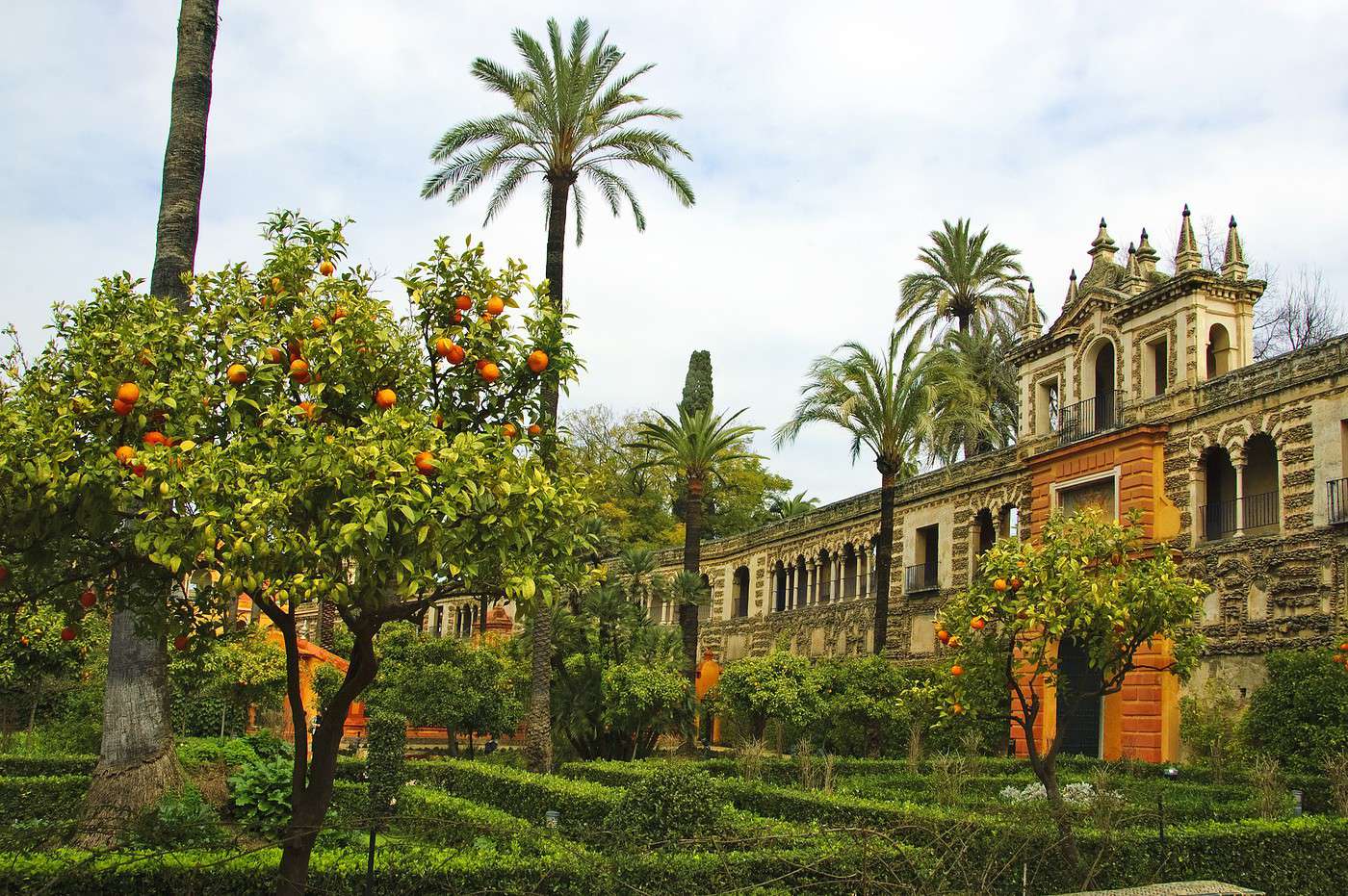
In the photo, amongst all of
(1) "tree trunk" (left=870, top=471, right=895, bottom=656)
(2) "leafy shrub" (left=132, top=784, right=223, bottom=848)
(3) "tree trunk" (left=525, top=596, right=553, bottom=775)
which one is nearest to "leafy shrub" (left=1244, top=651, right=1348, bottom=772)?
(1) "tree trunk" (left=870, top=471, right=895, bottom=656)

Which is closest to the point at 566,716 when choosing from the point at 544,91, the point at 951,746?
the point at 951,746

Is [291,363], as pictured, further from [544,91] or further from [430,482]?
[544,91]

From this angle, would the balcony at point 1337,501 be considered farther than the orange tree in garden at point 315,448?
Yes

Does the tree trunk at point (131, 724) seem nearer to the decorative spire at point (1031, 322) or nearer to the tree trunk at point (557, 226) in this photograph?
the tree trunk at point (557, 226)

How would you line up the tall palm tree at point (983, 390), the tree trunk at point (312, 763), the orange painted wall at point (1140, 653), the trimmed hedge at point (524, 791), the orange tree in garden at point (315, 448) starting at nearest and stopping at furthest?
the orange tree in garden at point (315, 448) < the tree trunk at point (312, 763) < the trimmed hedge at point (524, 791) < the orange painted wall at point (1140, 653) < the tall palm tree at point (983, 390)

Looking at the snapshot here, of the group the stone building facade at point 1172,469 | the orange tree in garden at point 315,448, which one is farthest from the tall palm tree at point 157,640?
the stone building facade at point 1172,469

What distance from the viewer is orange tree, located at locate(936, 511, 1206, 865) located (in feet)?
46.5

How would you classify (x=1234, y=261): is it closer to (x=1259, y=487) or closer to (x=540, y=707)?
(x=1259, y=487)

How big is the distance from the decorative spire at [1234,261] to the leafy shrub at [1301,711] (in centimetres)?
802

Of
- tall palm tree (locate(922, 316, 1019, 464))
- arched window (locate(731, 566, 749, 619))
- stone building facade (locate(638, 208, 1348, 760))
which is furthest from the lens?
arched window (locate(731, 566, 749, 619))

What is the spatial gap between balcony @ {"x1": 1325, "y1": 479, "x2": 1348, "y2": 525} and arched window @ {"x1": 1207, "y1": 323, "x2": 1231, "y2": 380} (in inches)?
162

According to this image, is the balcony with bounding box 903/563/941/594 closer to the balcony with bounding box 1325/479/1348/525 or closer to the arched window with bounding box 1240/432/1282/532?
the arched window with bounding box 1240/432/1282/532

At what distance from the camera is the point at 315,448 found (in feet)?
22.1

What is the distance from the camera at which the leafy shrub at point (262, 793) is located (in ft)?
49.6
